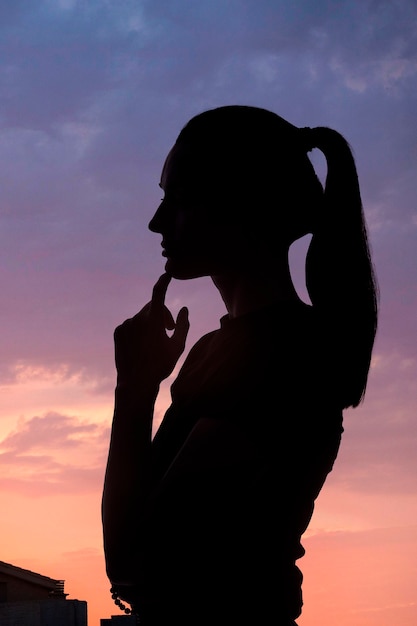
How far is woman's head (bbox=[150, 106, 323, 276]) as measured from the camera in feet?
12.8

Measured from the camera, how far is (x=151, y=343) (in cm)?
380

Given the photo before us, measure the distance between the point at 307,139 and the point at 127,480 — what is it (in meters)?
1.69

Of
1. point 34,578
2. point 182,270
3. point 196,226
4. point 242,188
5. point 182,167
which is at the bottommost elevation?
point 182,270

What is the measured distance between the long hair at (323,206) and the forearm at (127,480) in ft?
2.69

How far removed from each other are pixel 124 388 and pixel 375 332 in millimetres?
1098

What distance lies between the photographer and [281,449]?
137 inches


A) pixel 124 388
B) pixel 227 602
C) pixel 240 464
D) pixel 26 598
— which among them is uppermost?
pixel 26 598

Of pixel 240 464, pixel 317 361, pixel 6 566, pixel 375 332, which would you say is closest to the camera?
pixel 240 464

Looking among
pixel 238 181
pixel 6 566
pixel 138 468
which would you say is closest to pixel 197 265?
pixel 238 181

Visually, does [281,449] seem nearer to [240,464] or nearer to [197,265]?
[240,464]

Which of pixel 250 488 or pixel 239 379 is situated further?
pixel 239 379

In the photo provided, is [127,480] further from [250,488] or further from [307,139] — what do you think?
[307,139]

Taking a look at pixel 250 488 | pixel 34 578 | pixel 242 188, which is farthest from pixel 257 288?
pixel 34 578

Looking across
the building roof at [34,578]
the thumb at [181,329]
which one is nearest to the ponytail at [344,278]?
the thumb at [181,329]
